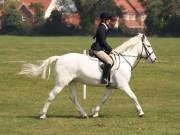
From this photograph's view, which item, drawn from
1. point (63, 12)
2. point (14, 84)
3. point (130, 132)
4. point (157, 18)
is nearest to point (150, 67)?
point (14, 84)

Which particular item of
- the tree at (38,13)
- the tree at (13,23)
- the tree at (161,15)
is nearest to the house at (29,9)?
the tree at (38,13)

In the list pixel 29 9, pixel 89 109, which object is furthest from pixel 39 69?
pixel 29 9

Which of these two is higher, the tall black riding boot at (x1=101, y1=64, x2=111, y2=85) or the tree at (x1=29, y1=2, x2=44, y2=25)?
the tall black riding boot at (x1=101, y1=64, x2=111, y2=85)

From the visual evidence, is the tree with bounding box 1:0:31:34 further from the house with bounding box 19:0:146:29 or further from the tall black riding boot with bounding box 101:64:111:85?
the tall black riding boot with bounding box 101:64:111:85

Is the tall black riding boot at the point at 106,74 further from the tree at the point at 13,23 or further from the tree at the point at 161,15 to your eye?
the tree at the point at 13,23

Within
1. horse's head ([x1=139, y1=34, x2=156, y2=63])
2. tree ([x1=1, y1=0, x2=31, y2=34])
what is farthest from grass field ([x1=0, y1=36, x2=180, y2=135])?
tree ([x1=1, y1=0, x2=31, y2=34])

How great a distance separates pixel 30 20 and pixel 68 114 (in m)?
110

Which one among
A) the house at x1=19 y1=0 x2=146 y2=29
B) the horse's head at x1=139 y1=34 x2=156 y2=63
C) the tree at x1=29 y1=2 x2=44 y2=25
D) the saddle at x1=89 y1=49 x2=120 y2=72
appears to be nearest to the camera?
the saddle at x1=89 y1=49 x2=120 y2=72

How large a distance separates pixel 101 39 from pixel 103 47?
267 millimetres

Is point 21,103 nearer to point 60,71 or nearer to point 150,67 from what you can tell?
point 60,71

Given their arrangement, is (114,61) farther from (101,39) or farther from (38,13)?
(38,13)

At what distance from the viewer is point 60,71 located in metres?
16.3

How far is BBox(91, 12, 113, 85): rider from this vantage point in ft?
53.5

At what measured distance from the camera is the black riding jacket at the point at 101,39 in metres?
16.2
